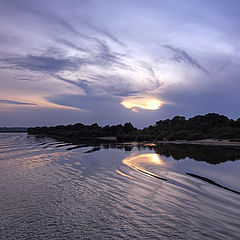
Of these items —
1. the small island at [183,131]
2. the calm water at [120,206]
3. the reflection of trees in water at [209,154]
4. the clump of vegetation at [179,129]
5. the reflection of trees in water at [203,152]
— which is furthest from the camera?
the clump of vegetation at [179,129]

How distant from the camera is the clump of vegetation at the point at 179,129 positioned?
Answer: 46.8m

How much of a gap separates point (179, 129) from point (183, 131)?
7667 mm

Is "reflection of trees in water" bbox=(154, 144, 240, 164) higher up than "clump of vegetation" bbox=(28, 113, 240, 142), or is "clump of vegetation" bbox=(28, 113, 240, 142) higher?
"clump of vegetation" bbox=(28, 113, 240, 142)

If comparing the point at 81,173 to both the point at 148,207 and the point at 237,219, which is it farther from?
the point at 237,219

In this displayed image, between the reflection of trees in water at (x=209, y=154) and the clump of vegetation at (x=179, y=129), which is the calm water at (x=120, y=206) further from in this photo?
the clump of vegetation at (x=179, y=129)

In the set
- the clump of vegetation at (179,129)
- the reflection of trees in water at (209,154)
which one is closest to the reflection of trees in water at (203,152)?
the reflection of trees in water at (209,154)

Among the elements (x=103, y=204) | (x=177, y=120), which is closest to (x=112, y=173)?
(x=103, y=204)

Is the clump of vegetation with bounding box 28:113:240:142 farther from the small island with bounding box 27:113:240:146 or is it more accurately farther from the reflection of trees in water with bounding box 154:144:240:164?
the reflection of trees in water with bounding box 154:144:240:164

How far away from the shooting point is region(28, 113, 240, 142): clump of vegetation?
153 ft

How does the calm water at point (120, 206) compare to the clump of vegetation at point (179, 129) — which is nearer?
the calm water at point (120, 206)

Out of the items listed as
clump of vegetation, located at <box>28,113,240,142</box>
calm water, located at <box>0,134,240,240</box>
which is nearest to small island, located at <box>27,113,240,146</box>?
clump of vegetation, located at <box>28,113,240,142</box>

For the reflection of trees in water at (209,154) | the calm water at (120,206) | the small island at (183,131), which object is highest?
the small island at (183,131)

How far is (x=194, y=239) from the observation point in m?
6.04

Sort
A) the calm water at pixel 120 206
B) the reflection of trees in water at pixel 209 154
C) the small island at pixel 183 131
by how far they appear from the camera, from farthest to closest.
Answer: the small island at pixel 183 131 → the reflection of trees in water at pixel 209 154 → the calm water at pixel 120 206
